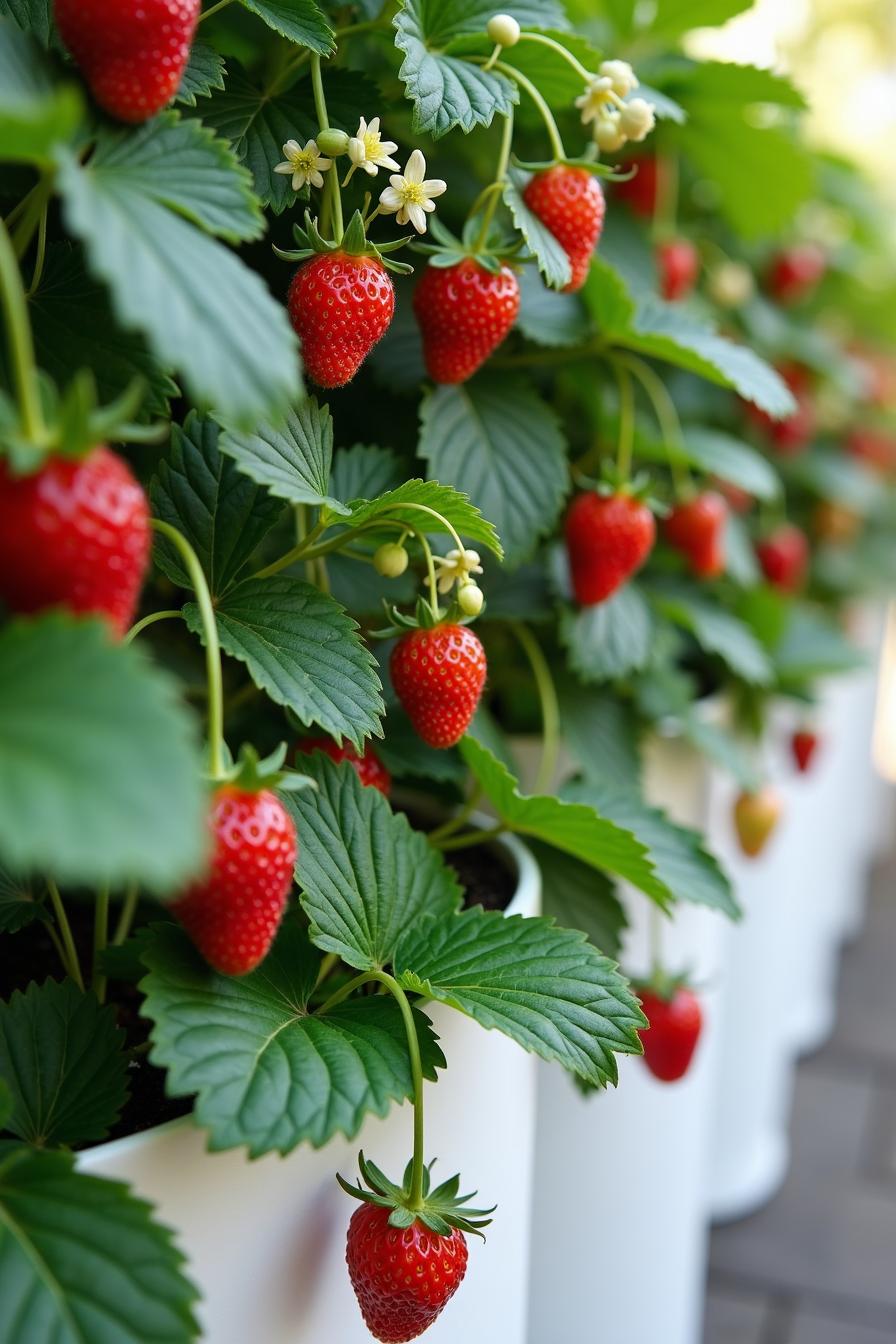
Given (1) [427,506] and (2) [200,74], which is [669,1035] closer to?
(1) [427,506]

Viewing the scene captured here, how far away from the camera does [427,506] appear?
57cm

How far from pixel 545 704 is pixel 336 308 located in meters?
0.38

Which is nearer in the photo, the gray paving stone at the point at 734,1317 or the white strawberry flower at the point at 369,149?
the white strawberry flower at the point at 369,149

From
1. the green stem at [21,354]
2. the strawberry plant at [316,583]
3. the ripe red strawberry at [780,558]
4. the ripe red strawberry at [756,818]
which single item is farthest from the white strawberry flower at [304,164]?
the ripe red strawberry at [780,558]

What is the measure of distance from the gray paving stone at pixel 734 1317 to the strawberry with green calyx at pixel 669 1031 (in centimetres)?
66

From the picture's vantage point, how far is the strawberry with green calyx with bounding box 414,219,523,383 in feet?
2.09

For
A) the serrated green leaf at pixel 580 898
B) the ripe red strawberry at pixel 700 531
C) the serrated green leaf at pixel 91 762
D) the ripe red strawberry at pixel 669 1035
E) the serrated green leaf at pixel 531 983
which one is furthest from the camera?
the ripe red strawberry at pixel 700 531

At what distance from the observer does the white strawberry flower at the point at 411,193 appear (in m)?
0.58

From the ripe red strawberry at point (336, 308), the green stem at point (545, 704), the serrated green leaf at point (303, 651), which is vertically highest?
the ripe red strawberry at point (336, 308)

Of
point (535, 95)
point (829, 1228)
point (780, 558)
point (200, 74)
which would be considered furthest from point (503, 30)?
point (829, 1228)

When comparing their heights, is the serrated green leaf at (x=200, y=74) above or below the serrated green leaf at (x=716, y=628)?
above

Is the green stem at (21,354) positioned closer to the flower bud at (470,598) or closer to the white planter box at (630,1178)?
the flower bud at (470,598)

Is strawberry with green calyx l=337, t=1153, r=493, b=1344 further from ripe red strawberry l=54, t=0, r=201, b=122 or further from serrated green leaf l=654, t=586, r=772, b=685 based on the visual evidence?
serrated green leaf l=654, t=586, r=772, b=685

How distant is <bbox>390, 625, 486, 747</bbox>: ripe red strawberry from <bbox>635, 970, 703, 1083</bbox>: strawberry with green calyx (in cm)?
40
